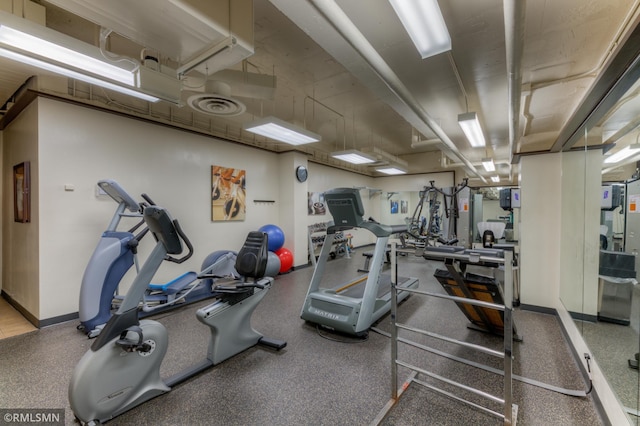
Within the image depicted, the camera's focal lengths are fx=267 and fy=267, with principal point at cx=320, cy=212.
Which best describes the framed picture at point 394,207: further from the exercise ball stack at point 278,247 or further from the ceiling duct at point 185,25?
the ceiling duct at point 185,25

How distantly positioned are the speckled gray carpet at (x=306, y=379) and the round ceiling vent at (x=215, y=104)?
2.67 meters

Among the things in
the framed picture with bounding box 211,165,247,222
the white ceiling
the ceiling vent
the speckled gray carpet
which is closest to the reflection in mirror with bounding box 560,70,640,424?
the white ceiling

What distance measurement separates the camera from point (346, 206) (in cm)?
323

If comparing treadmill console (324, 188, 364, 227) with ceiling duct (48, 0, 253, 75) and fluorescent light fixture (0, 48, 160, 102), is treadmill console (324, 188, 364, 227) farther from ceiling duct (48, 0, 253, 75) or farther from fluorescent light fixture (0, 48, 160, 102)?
fluorescent light fixture (0, 48, 160, 102)

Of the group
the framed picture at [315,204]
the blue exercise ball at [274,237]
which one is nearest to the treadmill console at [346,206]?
the blue exercise ball at [274,237]

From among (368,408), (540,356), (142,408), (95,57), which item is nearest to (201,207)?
(95,57)

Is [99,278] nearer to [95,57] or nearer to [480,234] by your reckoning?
[95,57]

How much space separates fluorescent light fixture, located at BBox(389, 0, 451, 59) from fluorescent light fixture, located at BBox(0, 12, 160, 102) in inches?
89.8

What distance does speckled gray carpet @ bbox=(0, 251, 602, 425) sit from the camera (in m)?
1.95

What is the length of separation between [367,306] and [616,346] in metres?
2.36

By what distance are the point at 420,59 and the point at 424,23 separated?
0.95 metres

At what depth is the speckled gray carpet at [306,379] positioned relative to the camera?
195cm

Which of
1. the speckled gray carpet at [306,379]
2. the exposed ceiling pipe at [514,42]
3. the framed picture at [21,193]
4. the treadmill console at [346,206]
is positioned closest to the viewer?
the exposed ceiling pipe at [514,42]

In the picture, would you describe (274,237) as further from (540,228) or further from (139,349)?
(540,228)
